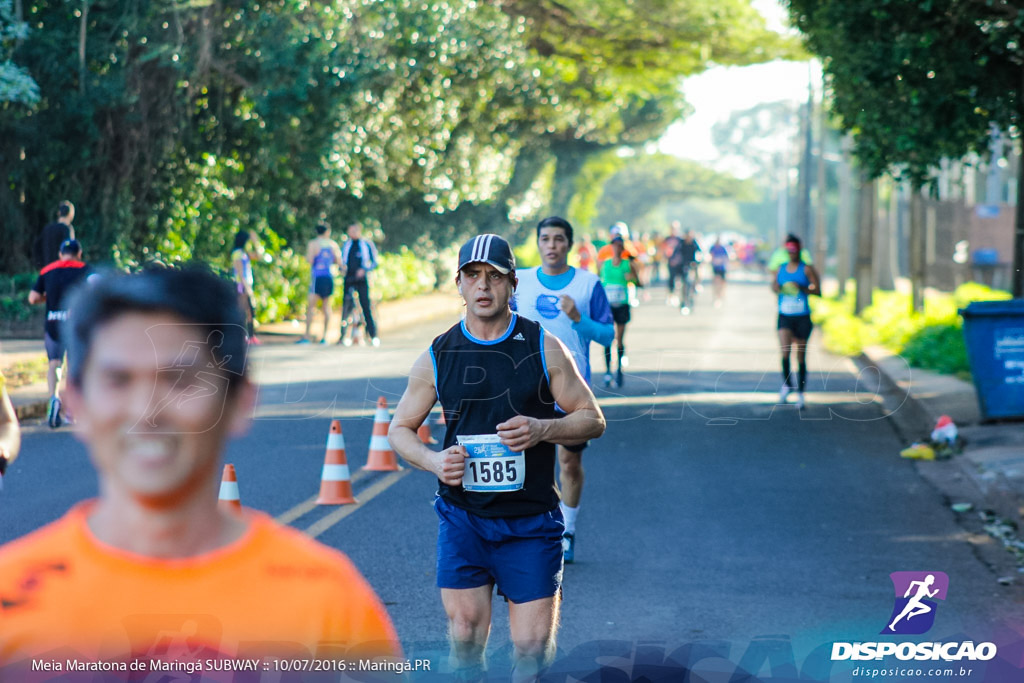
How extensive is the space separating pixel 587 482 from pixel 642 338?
565 inches

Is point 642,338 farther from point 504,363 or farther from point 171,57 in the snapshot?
point 504,363

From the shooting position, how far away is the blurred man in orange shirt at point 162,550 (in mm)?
1988

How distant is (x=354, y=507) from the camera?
9.43m

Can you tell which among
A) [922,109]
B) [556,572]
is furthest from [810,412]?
[556,572]

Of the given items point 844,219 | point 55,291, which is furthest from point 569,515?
point 844,219

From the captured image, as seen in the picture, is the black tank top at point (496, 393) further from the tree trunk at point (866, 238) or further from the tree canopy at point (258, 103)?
the tree trunk at point (866, 238)

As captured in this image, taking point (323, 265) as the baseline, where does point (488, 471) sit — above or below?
below

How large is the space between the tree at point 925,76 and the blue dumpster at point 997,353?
1980 millimetres

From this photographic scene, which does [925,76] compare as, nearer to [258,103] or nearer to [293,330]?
[258,103]

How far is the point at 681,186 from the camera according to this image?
140625 mm

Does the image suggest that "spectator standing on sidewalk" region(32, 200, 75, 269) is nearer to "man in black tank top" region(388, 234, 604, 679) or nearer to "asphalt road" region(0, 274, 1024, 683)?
"asphalt road" region(0, 274, 1024, 683)

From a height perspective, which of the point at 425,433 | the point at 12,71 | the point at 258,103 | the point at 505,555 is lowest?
the point at 425,433

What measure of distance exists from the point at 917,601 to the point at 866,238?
859 inches

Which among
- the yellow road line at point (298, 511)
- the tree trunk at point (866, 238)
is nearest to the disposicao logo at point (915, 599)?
the yellow road line at point (298, 511)
